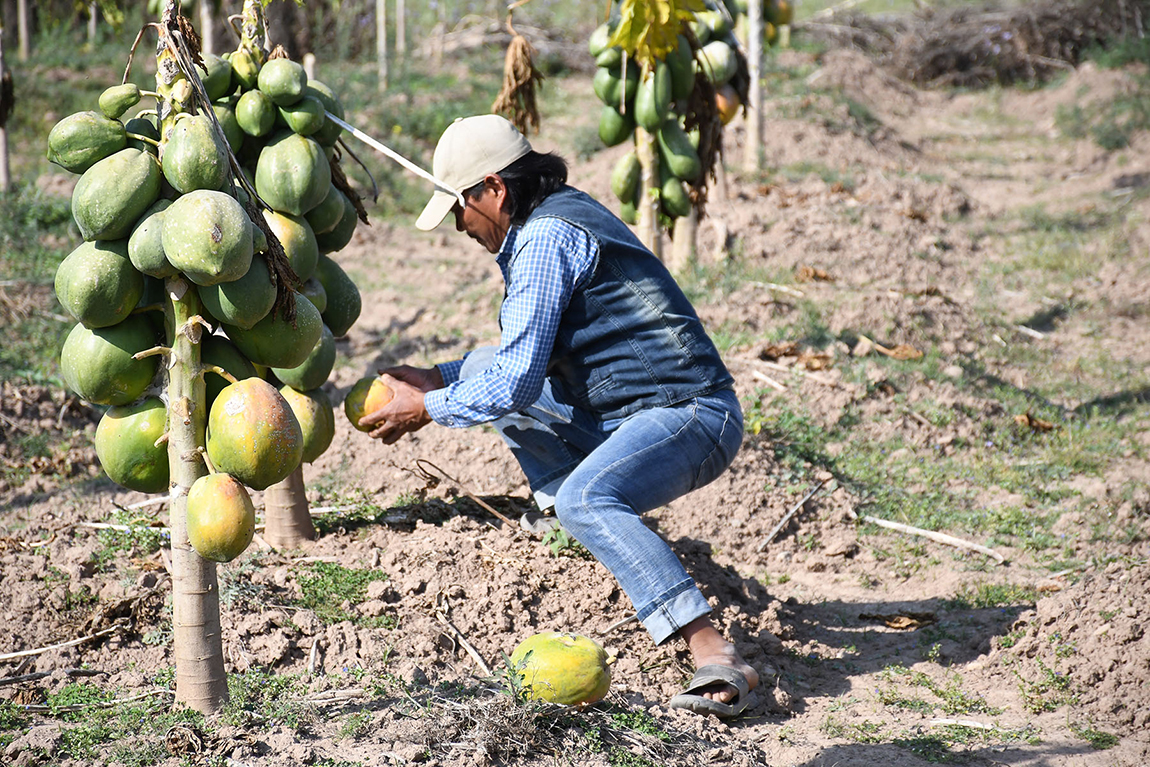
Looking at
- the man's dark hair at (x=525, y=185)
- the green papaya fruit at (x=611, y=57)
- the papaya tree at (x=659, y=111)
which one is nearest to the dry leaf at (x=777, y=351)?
the papaya tree at (x=659, y=111)

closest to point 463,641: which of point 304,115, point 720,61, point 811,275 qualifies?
point 304,115

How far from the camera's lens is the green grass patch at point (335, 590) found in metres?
3.33

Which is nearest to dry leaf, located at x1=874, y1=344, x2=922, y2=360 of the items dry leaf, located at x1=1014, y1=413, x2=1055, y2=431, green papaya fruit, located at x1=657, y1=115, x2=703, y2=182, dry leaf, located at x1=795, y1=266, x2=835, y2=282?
dry leaf, located at x1=1014, y1=413, x2=1055, y2=431

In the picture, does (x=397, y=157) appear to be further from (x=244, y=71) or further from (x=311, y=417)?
(x=311, y=417)

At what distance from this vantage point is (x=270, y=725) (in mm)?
2562

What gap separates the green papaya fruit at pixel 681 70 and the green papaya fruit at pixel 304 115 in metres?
2.74

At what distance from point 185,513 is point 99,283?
570mm

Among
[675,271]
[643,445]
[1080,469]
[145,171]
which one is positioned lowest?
[1080,469]

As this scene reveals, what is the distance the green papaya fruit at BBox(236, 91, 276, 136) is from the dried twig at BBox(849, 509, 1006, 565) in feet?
10.2

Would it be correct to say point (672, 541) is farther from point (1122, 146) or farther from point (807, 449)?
point (1122, 146)

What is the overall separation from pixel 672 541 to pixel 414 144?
782 centimetres

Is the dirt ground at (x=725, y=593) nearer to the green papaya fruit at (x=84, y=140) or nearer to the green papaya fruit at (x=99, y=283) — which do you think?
the green papaya fruit at (x=99, y=283)

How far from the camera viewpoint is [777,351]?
18.9ft

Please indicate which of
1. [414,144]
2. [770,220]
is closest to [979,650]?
[770,220]
